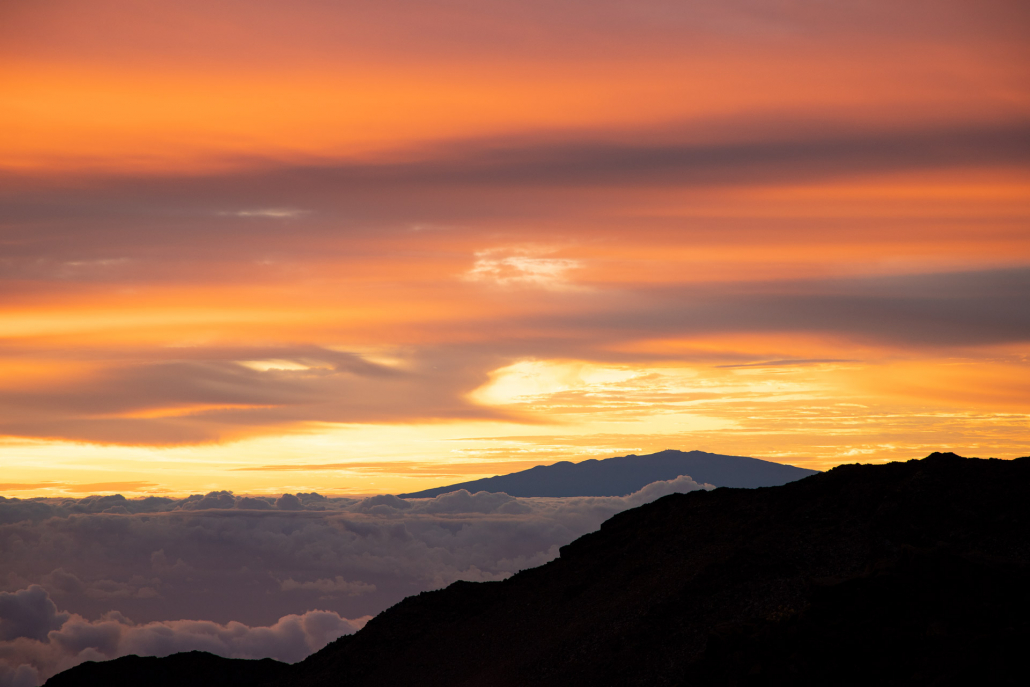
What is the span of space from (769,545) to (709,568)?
4452mm

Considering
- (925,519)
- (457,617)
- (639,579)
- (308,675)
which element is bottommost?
(308,675)

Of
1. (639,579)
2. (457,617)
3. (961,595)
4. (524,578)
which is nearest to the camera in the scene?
(961,595)

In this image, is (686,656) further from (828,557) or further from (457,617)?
(457,617)

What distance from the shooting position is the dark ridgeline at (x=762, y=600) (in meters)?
29.9

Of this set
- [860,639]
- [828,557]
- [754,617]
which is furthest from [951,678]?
[828,557]

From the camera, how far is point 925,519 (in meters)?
46.6

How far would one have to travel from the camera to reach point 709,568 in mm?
48656

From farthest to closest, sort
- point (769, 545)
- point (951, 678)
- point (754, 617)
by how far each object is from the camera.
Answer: point (769, 545)
point (754, 617)
point (951, 678)

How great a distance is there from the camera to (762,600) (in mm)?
43000

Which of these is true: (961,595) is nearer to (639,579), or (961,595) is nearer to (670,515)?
(639,579)

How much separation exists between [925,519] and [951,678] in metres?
22.7

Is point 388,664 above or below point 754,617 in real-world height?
below

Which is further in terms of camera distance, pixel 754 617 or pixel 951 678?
pixel 754 617

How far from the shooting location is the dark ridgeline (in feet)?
98.0
